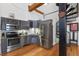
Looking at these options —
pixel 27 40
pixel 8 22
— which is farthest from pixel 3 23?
pixel 27 40

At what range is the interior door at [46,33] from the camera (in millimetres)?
1542

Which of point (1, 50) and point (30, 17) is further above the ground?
point (30, 17)

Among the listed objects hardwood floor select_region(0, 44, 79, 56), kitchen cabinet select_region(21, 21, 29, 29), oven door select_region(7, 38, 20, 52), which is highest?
kitchen cabinet select_region(21, 21, 29, 29)

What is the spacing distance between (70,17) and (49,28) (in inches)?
11.7

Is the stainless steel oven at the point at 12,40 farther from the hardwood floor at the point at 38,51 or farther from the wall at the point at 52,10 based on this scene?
the wall at the point at 52,10

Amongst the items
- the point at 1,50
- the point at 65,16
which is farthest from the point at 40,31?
the point at 1,50

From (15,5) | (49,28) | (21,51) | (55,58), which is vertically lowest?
(55,58)

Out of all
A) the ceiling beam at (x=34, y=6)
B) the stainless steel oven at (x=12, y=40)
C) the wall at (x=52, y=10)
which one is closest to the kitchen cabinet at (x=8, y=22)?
the stainless steel oven at (x=12, y=40)

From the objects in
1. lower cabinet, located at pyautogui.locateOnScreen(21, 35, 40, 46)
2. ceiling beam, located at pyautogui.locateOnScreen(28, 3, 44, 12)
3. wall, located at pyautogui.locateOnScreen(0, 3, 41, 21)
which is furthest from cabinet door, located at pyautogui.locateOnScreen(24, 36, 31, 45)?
ceiling beam, located at pyautogui.locateOnScreen(28, 3, 44, 12)

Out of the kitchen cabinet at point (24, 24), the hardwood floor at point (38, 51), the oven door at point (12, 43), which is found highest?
the kitchen cabinet at point (24, 24)

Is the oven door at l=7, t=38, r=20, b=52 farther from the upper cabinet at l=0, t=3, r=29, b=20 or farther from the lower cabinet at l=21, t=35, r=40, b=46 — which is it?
the upper cabinet at l=0, t=3, r=29, b=20

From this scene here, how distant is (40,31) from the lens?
1.55 meters

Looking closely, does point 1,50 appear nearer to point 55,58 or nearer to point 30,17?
point 30,17

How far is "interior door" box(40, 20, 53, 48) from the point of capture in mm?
1542
